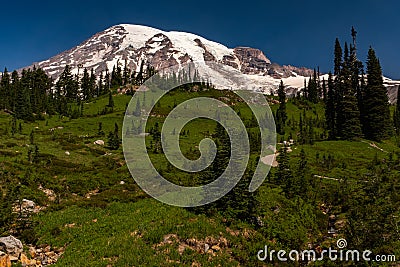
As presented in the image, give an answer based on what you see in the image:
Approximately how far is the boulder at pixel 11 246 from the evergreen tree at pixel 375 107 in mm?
72547

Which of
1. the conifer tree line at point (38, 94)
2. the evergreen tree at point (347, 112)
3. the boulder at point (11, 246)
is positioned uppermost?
the conifer tree line at point (38, 94)

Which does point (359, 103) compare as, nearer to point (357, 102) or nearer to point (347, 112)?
point (357, 102)

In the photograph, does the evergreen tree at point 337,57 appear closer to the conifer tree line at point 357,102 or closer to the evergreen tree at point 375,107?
the conifer tree line at point 357,102

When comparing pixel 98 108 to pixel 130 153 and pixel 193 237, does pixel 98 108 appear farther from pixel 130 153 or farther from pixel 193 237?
pixel 193 237

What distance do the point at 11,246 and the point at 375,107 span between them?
76739mm

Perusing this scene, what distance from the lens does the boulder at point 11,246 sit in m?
17.5

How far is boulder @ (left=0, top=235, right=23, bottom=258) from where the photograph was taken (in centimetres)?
1755

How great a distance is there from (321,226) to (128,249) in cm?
1576

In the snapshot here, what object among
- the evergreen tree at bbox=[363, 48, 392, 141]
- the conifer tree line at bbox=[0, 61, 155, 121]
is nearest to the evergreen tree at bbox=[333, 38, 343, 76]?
the evergreen tree at bbox=[363, 48, 392, 141]

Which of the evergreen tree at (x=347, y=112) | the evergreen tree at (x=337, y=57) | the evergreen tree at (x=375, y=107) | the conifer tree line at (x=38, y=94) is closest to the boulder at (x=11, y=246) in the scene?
the evergreen tree at (x=347, y=112)

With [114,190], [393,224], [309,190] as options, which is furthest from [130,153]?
[393,224]

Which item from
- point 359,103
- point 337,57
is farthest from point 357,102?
point 337,57

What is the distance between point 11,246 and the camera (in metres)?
17.8

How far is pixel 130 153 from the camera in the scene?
62750mm
